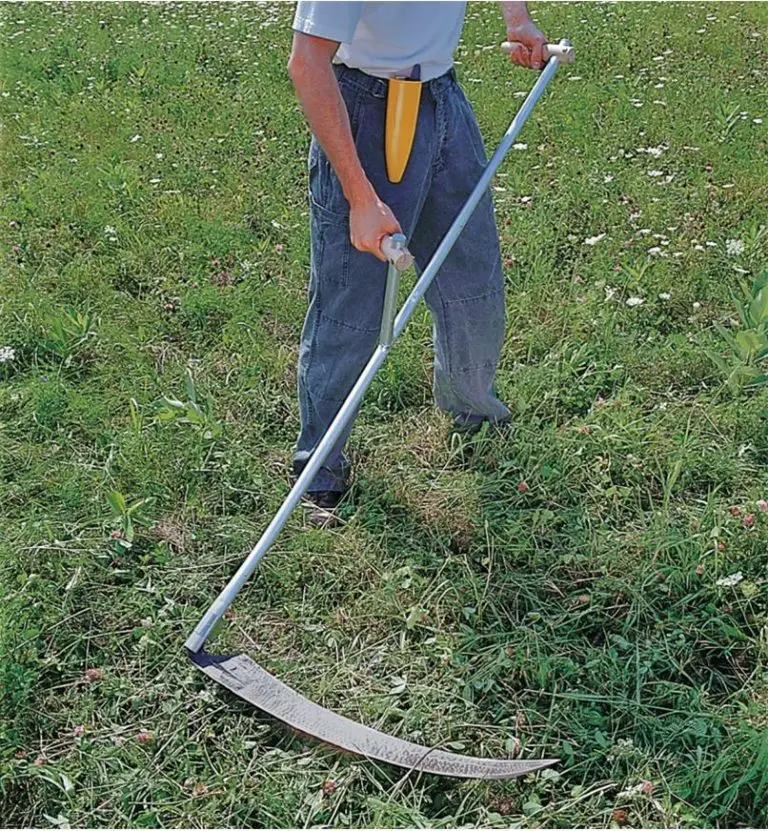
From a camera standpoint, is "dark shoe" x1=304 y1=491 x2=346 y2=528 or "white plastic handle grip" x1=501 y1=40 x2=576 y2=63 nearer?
"white plastic handle grip" x1=501 y1=40 x2=576 y2=63

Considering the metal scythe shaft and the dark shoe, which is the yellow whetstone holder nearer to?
the metal scythe shaft

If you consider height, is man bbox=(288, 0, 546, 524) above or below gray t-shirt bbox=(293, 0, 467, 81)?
below

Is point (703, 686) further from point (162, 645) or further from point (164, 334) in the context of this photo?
point (164, 334)

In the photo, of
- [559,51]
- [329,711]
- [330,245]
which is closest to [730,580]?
[329,711]

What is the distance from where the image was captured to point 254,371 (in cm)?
319

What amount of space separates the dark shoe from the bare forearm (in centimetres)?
97

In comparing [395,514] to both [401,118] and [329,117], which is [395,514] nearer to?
[401,118]

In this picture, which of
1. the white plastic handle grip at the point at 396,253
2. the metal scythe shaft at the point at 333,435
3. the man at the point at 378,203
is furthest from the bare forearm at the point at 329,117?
the metal scythe shaft at the point at 333,435

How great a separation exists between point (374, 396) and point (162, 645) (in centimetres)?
109

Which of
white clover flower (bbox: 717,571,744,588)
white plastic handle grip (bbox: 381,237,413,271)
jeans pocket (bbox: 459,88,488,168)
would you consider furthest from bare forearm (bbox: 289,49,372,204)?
white clover flower (bbox: 717,571,744,588)

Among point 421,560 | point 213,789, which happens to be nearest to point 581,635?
point 421,560

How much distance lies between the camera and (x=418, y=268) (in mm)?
2682

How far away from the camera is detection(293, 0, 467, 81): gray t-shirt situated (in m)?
2.07

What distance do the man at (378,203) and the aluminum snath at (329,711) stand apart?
0.40ft
